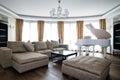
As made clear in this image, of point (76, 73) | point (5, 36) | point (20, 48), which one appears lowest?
point (76, 73)

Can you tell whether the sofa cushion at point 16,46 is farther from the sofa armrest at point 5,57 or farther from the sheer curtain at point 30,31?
the sheer curtain at point 30,31

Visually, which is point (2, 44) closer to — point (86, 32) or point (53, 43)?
point (53, 43)

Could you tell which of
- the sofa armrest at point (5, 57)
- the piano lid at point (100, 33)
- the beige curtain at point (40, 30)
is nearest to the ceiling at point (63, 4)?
the piano lid at point (100, 33)

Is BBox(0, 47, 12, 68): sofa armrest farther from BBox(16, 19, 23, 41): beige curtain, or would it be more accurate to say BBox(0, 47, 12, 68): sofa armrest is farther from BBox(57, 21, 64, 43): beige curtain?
BBox(57, 21, 64, 43): beige curtain

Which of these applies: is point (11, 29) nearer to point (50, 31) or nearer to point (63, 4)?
point (50, 31)


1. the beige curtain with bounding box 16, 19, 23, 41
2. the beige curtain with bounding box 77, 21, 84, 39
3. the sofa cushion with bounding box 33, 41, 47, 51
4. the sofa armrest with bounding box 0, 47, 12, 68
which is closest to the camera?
the sofa armrest with bounding box 0, 47, 12, 68

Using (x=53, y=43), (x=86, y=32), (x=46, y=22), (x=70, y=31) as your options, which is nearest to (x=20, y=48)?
(x=53, y=43)

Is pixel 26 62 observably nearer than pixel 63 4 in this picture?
Yes

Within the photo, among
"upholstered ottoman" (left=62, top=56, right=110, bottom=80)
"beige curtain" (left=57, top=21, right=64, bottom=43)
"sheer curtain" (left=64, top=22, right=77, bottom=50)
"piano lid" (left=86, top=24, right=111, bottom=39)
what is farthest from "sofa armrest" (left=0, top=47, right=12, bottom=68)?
"sheer curtain" (left=64, top=22, right=77, bottom=50)

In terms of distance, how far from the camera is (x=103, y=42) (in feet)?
14.6

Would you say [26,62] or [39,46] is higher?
[39,46]

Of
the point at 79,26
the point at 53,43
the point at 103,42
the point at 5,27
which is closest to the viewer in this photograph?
the point at 103,42

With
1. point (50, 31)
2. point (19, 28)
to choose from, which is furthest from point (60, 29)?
point (19, 28)

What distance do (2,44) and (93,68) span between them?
17.6 feet
